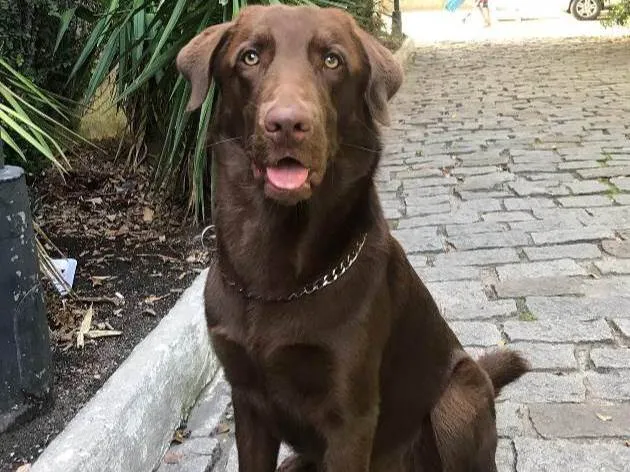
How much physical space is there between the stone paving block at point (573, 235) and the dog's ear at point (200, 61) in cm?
288

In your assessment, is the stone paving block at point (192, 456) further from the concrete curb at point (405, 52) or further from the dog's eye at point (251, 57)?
the concrete curb at point (405, 52)

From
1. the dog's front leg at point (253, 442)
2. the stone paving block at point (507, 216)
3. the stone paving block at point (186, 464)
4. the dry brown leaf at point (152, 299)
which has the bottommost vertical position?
the stone paving block at point (507, 216)

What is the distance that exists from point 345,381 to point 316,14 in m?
1.04

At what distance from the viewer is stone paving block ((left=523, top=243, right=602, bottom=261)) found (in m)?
4.45

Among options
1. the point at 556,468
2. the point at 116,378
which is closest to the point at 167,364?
the point at 116,378

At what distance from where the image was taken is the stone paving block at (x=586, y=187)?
5.63 metres

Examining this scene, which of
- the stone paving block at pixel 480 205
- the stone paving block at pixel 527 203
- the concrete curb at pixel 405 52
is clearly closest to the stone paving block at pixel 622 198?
the stone paving block at pixel 527 203

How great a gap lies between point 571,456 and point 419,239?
2281 mm

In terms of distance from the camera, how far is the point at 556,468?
2693 millimetres

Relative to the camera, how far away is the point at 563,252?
4.51 metres

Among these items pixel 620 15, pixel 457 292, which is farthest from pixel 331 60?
pixel 620 15

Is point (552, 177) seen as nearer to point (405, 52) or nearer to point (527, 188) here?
point (527, 188)

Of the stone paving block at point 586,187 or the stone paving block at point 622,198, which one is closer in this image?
the stone paving block at point 622,198

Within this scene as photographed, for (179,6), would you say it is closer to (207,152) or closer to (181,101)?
(181,101)
